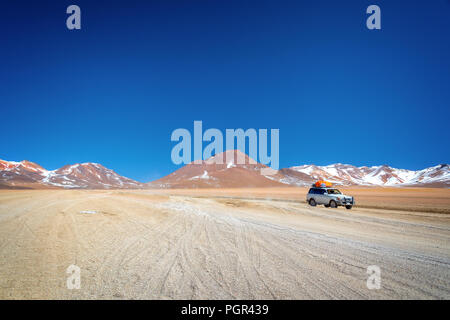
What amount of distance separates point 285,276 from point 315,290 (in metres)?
0.76

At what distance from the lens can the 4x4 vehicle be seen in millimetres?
→ 23266

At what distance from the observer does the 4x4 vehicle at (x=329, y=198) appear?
23.3 metres

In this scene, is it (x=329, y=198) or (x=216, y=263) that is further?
(x=329, y=198)

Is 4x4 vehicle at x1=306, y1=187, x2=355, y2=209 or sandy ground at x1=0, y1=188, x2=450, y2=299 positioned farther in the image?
4x4 vehicle at x1=306, y1=187, x2=355, y2=209

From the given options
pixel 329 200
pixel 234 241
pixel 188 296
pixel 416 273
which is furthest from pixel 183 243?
pixel 329 200

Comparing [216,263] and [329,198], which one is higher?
[216,263]

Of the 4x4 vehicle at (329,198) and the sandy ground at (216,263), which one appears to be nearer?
the sandy ground at (216,263)

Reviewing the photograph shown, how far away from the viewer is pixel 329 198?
81.1 ft
